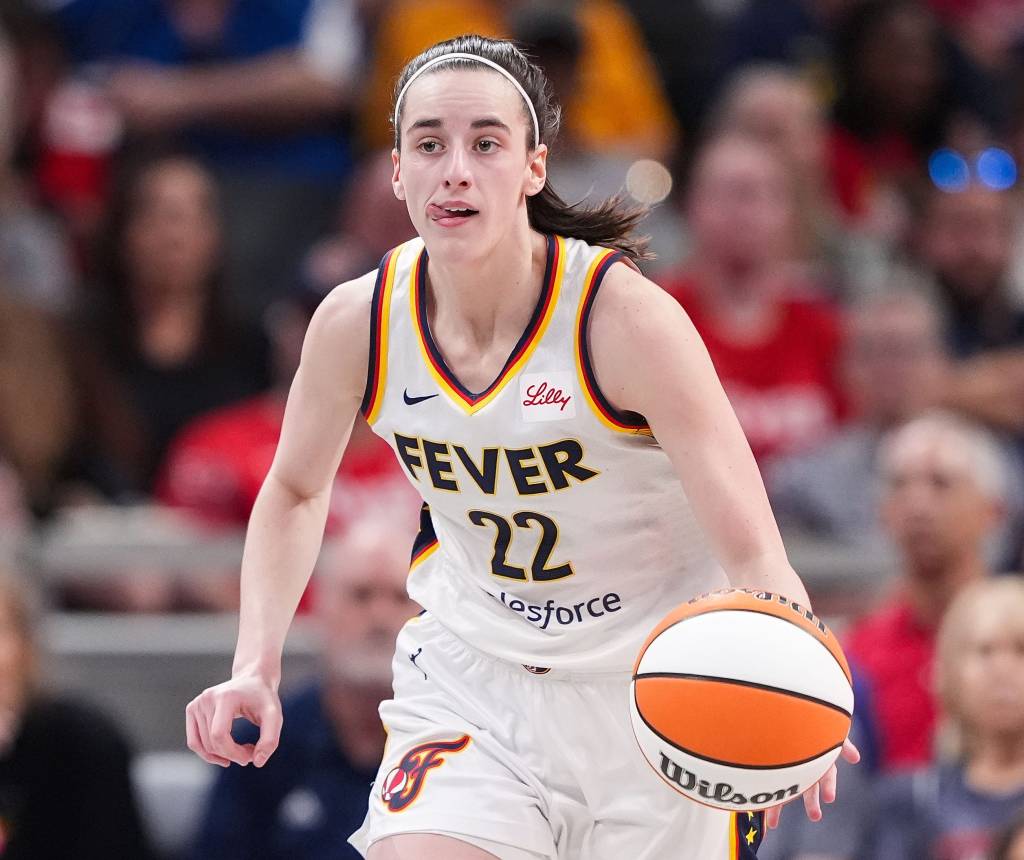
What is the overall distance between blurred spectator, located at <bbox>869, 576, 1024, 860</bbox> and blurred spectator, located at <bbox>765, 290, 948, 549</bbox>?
5.35ft

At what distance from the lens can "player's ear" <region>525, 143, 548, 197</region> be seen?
12.8 feet

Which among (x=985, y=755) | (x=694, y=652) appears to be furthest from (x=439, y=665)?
(x=985, y=755)

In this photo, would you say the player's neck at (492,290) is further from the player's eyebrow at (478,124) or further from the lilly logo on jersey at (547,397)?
the player's eyebrow at (478,124)

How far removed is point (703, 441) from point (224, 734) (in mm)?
1178

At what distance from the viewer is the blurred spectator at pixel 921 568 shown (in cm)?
648

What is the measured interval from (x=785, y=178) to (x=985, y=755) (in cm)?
384

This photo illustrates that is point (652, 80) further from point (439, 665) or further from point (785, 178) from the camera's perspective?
point (439, 665)

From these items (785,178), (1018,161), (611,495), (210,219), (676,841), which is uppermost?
(1018,161)

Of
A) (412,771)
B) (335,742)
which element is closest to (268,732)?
(412,771)

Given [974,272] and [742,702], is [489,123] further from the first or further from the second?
[974,272]

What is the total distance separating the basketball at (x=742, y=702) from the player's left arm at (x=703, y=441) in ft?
0.35

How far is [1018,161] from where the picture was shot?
10234mm

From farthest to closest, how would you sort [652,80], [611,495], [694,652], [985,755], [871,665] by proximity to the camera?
[652,80]
[871,665]
[985,755]
[611,495]
[694,652]

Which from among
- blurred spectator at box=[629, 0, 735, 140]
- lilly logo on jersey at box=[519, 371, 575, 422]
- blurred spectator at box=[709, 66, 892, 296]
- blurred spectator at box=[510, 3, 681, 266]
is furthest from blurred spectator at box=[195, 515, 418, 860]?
blurred spectator at box=[629, 0, 735, 140]
